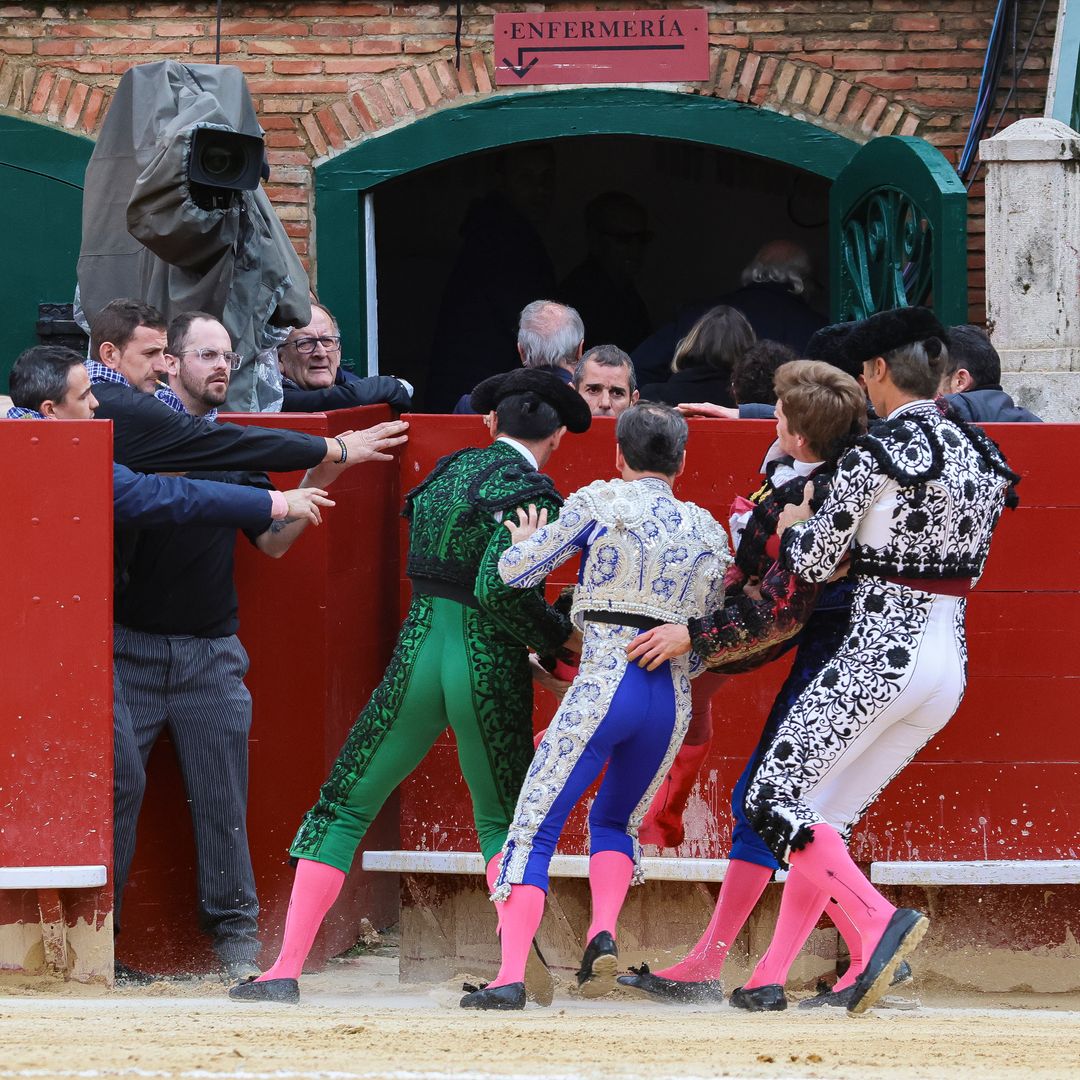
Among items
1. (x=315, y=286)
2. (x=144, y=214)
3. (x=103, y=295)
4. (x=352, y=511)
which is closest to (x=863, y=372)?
(x=352, y=511)

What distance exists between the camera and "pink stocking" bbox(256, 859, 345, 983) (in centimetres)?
514

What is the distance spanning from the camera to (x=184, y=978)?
576 cm

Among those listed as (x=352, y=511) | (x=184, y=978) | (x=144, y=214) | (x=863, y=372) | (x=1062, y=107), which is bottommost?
(x=184, y=978)

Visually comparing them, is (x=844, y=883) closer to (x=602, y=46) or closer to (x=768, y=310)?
(x=768, y=310)

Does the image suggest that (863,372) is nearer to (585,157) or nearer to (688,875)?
(688,875)

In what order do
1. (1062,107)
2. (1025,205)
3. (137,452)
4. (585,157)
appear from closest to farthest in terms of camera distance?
(137,452) → (1025,205) → (1062,107) → (585,157)

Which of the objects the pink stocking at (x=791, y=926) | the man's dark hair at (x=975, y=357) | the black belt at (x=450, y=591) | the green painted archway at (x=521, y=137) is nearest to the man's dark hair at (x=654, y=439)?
the black belt at (x=450, y=591)

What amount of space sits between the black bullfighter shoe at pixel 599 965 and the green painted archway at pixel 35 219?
5.17 metres

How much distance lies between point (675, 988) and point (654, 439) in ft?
4.93

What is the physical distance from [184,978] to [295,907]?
79cm

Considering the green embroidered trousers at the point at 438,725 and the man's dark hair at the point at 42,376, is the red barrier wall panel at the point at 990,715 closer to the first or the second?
the green embroidered trousers at the point at 438,725

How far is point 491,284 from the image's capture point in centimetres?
898

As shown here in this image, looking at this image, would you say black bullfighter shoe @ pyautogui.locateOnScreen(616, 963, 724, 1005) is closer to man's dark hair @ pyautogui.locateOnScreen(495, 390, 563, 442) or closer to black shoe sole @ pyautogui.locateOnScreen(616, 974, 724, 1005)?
black shoe sole @ pyautogui.locateOnScreen(616, 974, 724, 1005)

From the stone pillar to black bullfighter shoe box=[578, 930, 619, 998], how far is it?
Answer: 3.43m
